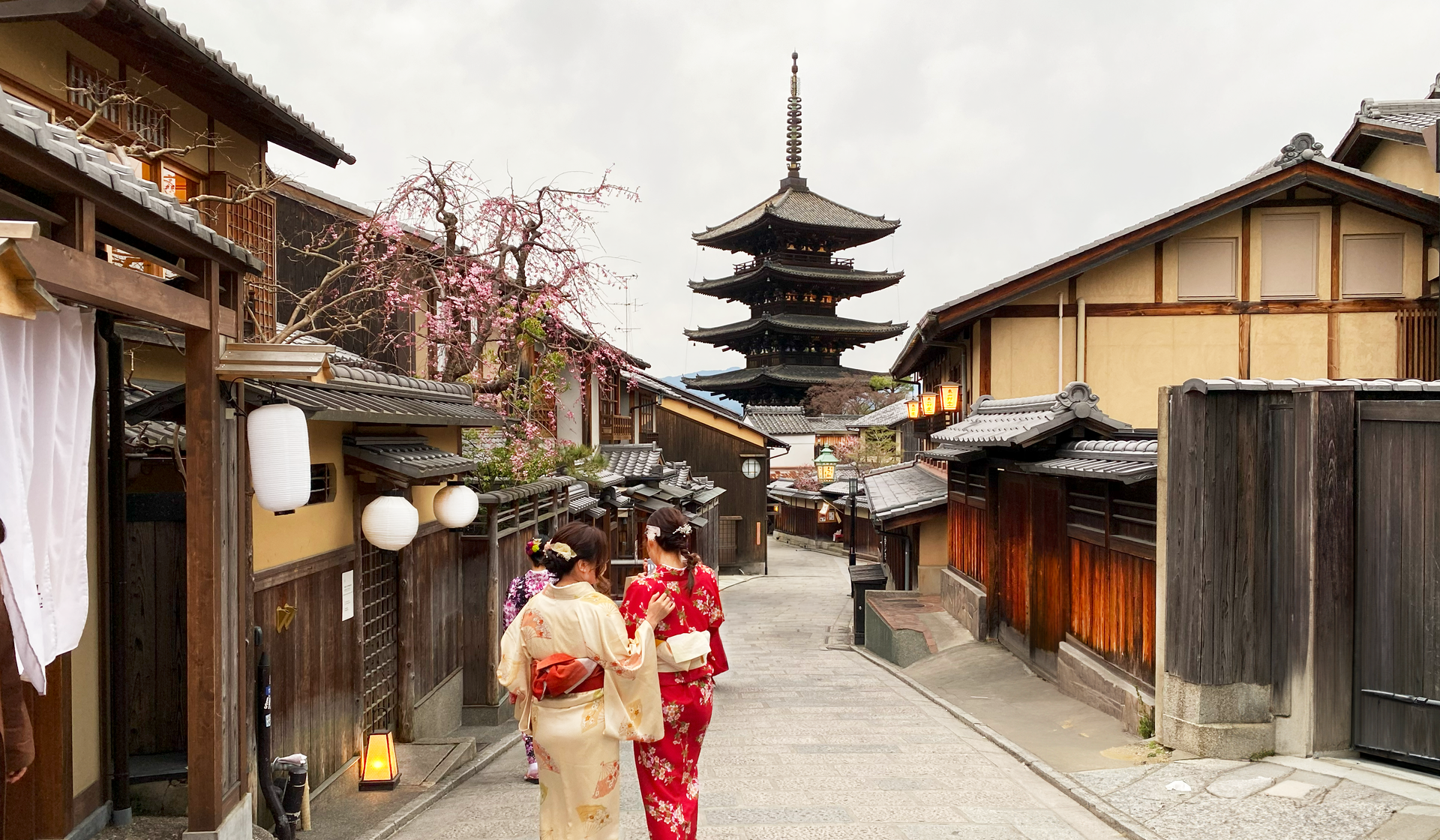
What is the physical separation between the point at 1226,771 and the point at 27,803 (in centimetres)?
732

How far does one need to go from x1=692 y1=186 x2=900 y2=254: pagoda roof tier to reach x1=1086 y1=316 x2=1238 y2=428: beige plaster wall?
29.4 m

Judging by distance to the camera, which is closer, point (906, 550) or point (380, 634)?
point (380, 634)

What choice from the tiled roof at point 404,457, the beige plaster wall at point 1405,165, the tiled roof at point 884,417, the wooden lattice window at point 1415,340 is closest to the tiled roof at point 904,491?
the wooden lattice window at point 1415,340

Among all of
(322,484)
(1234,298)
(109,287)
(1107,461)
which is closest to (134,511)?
(322,484)

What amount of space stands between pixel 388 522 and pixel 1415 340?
15.7 metres

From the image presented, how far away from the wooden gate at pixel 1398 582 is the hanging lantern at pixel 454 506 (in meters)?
7.34

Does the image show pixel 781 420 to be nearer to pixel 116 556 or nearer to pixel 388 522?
pixel 388 522

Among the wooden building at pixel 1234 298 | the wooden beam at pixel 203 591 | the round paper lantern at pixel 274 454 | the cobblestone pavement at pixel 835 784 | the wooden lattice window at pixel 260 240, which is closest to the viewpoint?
the wooden beam at pixel 203 591

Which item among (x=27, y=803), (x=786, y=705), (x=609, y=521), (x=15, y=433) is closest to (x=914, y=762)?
(x=786, y=705)

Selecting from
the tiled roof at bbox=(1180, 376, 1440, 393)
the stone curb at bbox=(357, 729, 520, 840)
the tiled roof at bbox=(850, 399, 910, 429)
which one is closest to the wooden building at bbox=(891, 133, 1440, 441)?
the tiled roof at bbox=(1180, 376, 1440, 393)

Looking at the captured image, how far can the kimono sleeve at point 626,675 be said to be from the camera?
16.2ft

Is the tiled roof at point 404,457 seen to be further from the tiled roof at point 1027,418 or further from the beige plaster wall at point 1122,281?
the beige plaster wall at point 1122,281

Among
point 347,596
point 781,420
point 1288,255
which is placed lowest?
point 347,596

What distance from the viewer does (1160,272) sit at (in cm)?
1523
